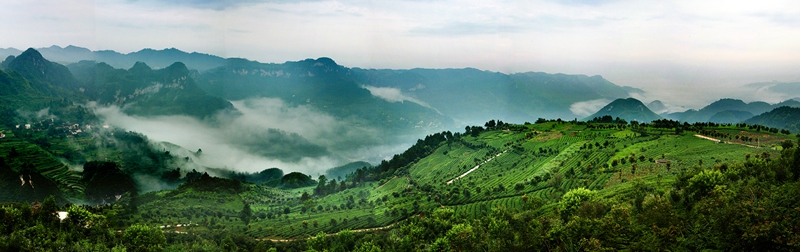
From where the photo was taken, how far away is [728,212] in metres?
26.2

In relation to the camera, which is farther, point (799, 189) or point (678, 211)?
point (678, 211)

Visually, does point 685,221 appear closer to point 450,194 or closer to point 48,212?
point 450,194

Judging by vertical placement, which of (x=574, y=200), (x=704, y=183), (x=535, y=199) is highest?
(x=704, y=183)

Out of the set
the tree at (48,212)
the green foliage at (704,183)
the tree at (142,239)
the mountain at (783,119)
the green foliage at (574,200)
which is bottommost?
the tree at (142,239)

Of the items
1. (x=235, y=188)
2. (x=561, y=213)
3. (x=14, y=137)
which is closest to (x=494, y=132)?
(x=235, y=188)

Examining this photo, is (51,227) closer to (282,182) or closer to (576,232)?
(576,232)

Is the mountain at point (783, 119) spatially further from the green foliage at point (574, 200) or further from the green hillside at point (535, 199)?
the green foliage at point (574, 200)

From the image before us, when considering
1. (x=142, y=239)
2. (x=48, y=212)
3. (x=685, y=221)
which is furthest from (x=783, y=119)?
(x=48, y=212)

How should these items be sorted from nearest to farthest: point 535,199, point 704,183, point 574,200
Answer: point 704,183 → point 574,200 → point 535,199

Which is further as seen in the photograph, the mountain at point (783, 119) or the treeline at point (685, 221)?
the mountain at point (783, 119)

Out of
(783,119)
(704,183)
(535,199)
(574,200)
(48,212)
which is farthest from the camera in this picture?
(783,119)

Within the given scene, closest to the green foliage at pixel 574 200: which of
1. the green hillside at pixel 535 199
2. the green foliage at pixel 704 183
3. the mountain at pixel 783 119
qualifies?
the green hillside at pixel 535 199

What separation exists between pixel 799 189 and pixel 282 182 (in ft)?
542

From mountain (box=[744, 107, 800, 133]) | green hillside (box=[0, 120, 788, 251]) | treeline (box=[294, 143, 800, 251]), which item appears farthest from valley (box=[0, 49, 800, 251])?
mountain (box=[744, 107, 800, 133])
